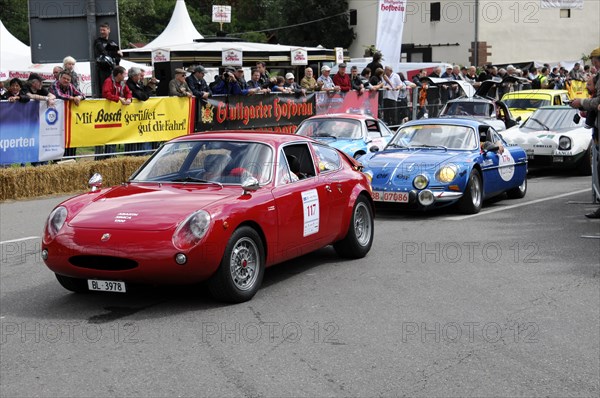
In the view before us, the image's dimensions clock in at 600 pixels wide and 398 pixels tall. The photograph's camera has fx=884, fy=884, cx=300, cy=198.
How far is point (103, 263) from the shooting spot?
7141mm

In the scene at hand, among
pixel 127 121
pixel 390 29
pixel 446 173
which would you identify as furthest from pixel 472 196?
pixel 390 29

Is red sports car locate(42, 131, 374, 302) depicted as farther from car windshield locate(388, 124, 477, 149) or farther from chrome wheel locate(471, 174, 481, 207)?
car windshield locate(388, 124, 477, 149)

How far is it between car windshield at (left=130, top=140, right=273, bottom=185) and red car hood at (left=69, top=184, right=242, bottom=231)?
21cm

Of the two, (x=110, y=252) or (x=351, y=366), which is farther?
(x=110, y=252)

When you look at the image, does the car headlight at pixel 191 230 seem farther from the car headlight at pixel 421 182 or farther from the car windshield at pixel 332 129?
the car windshield at pixel 332 129

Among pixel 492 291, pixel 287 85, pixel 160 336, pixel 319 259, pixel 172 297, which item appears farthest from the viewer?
pixel 287 85

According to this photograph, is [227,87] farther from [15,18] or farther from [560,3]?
[15,18]

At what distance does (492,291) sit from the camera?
8.29 m

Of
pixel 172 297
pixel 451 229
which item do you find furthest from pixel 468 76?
pixel 172 297

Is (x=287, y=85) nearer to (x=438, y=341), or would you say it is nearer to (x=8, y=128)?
(x=8, y=128)

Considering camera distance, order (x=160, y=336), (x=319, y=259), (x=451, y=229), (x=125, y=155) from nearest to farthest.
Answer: (x=160, y=336), (x=319, y=259), (x=451, y=229), (x=125, y=155)

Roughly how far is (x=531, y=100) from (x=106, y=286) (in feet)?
61.7

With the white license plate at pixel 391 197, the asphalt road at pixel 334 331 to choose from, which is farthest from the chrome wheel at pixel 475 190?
the asphalt road at pixel 334 331

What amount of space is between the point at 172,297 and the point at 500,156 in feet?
26.0
